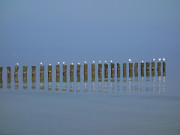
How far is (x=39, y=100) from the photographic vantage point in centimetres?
2169

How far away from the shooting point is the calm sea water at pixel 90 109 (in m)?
14.9

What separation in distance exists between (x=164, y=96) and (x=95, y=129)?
8.38 metres

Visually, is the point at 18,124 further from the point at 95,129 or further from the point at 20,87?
the point at 20,87

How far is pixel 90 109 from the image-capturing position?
61.8 ft

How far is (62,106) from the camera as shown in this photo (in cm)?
1975

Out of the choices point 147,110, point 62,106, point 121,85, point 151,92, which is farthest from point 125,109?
point 121,85

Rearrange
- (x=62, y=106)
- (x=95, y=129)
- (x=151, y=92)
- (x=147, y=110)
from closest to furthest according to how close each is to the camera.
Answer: (x=95, y=129) → (x=147, y=110) → (x=62, y=106) → (x=151, y=92)

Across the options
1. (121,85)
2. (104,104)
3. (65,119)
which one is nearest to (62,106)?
(104,104)

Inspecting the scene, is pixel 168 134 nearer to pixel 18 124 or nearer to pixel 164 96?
pixel 18 124

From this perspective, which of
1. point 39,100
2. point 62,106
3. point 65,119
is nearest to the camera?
point 65,119

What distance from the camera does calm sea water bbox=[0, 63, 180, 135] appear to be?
586 inches

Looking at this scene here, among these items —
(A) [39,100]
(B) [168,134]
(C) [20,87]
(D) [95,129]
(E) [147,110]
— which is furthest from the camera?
(C) [20,87]

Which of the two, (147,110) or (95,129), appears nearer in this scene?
(95,129)

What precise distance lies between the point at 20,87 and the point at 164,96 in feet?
27.4
